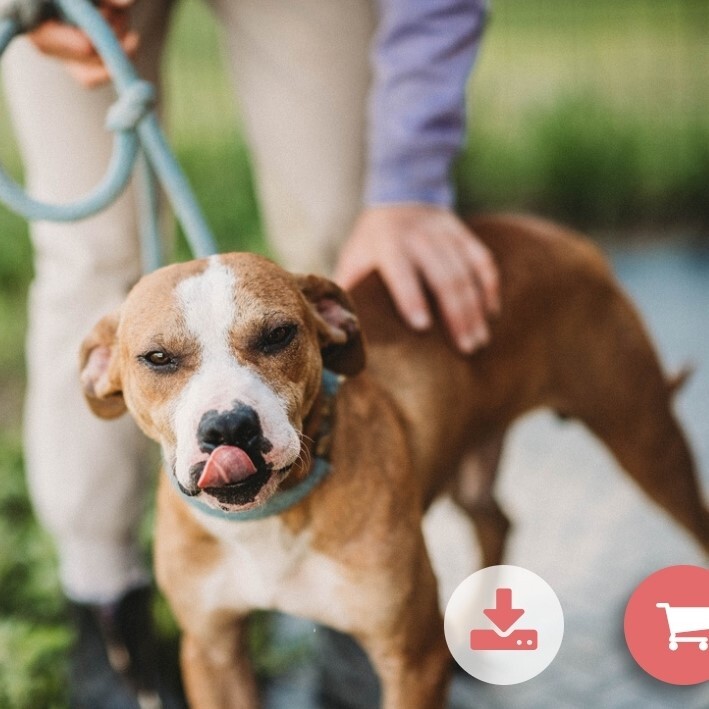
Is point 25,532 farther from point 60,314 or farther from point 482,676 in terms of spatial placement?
point 482,676

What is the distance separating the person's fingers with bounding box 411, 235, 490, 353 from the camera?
170 cm

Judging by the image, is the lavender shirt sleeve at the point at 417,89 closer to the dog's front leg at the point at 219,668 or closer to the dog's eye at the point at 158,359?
the dog's eye at the point at 158,359

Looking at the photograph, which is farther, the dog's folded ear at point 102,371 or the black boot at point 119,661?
the black boot at point 119,661

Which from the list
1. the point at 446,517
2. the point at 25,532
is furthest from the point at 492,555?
the point at 25,532

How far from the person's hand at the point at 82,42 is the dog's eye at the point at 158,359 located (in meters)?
0.55

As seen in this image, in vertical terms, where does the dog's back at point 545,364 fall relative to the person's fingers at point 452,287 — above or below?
below

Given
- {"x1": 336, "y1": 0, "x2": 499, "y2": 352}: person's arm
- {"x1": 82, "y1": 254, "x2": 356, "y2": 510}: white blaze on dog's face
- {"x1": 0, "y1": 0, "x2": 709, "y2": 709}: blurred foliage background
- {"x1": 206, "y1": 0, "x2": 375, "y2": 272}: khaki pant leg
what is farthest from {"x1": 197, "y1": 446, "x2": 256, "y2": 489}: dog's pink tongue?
{"x1": 0, "y1": 0, "x2": 709, "y2": 709}: blurred foliage background

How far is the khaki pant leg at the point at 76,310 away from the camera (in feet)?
5.60

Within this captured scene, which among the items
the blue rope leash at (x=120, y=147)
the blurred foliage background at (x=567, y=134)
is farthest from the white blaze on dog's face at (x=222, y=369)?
the blurred foliage background at (x=567, y=134)

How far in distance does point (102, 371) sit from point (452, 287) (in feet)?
2.06

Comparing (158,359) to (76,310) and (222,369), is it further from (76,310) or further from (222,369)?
(76,310)

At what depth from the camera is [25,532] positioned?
2.59 metres

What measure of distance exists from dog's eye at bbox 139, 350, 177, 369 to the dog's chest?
11.7 inches

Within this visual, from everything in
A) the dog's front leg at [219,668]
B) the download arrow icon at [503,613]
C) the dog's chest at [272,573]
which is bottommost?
the dog's front leg at [219,668]
